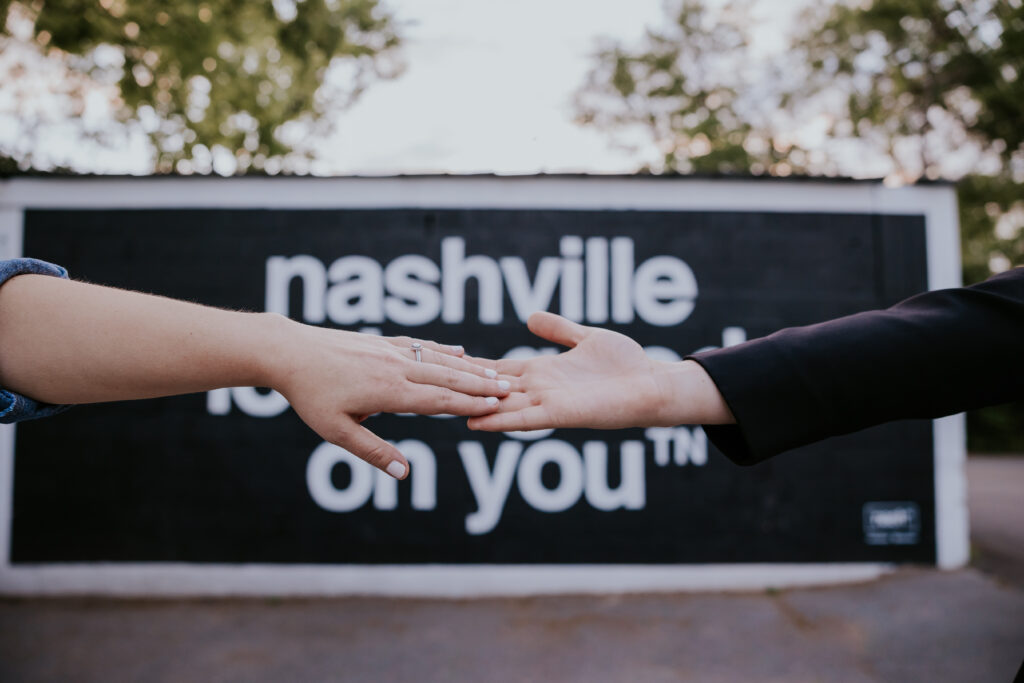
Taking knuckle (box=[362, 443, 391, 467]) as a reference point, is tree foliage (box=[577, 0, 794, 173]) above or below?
above

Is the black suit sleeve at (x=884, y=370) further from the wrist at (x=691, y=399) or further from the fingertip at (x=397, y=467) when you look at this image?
the fingertip at (x=397, y=467)

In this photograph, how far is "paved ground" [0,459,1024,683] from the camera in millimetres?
3123

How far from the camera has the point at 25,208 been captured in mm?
4398

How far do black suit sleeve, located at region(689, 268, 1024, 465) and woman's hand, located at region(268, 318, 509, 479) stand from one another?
0.66 m

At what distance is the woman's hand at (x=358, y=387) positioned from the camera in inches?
57.4

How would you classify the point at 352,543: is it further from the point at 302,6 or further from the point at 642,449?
the point at 302,6

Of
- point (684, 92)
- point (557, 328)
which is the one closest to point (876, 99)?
point (684, 92)

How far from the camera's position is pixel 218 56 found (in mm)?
8445

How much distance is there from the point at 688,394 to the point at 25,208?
5214 millimetres

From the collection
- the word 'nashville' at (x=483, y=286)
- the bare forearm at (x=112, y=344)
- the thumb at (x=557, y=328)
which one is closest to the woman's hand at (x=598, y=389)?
the thumb at (x=557, y=328)

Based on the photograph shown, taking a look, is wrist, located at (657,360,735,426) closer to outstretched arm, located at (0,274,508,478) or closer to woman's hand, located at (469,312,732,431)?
woman's hand, located at (469,312,732,431)

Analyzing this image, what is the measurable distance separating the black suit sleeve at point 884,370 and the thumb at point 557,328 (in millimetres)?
554

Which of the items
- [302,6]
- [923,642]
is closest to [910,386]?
[923,642]

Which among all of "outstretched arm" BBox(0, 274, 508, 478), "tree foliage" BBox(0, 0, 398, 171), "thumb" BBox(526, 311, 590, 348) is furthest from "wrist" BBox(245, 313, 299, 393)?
"tree foliage" BBox(0, 0, 398, 171)
